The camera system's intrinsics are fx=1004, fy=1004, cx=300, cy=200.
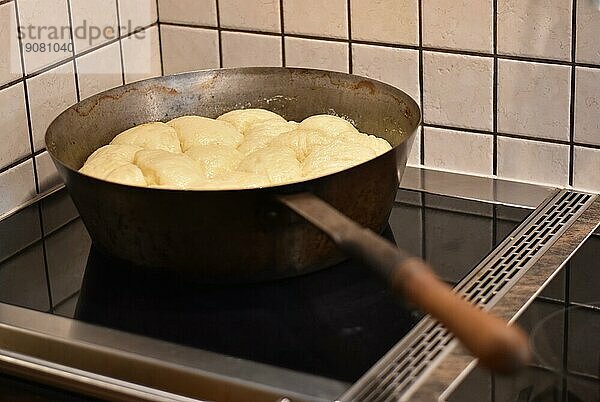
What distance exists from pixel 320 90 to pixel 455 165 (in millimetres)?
212

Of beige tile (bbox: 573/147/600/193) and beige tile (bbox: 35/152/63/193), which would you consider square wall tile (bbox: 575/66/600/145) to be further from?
beige tile (bbox: 35/152/63/193)

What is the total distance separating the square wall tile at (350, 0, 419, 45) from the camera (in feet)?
4.30

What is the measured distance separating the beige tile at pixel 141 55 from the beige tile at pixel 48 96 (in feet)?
0.39

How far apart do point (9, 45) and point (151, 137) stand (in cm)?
22

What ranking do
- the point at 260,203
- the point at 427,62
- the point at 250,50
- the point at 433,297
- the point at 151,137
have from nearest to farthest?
1. the point at 433,297
2. the point at 260,203
3. the point at 151,137
4. the point at 427,62
5. the point at 250,50

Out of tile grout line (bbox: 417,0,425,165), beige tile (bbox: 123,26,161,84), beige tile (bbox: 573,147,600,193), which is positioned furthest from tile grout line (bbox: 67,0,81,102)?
beige tile (bbox: 573,147,600,193)

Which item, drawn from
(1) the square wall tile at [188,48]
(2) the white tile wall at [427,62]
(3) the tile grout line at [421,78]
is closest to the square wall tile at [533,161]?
(2) the white tile wall at [427,62]

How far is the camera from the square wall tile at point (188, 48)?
147 centimetres

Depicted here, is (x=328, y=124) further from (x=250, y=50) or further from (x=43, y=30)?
(x=43, y=30)

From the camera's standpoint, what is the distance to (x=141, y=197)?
3.28 ft

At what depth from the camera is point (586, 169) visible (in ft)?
4.17

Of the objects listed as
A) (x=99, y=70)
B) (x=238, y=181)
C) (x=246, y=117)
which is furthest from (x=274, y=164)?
(x=99, y=70)

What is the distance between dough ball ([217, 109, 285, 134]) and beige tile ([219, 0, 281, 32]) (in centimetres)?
17

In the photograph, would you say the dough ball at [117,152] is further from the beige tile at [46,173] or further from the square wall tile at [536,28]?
the square wall tile at [536,28]
